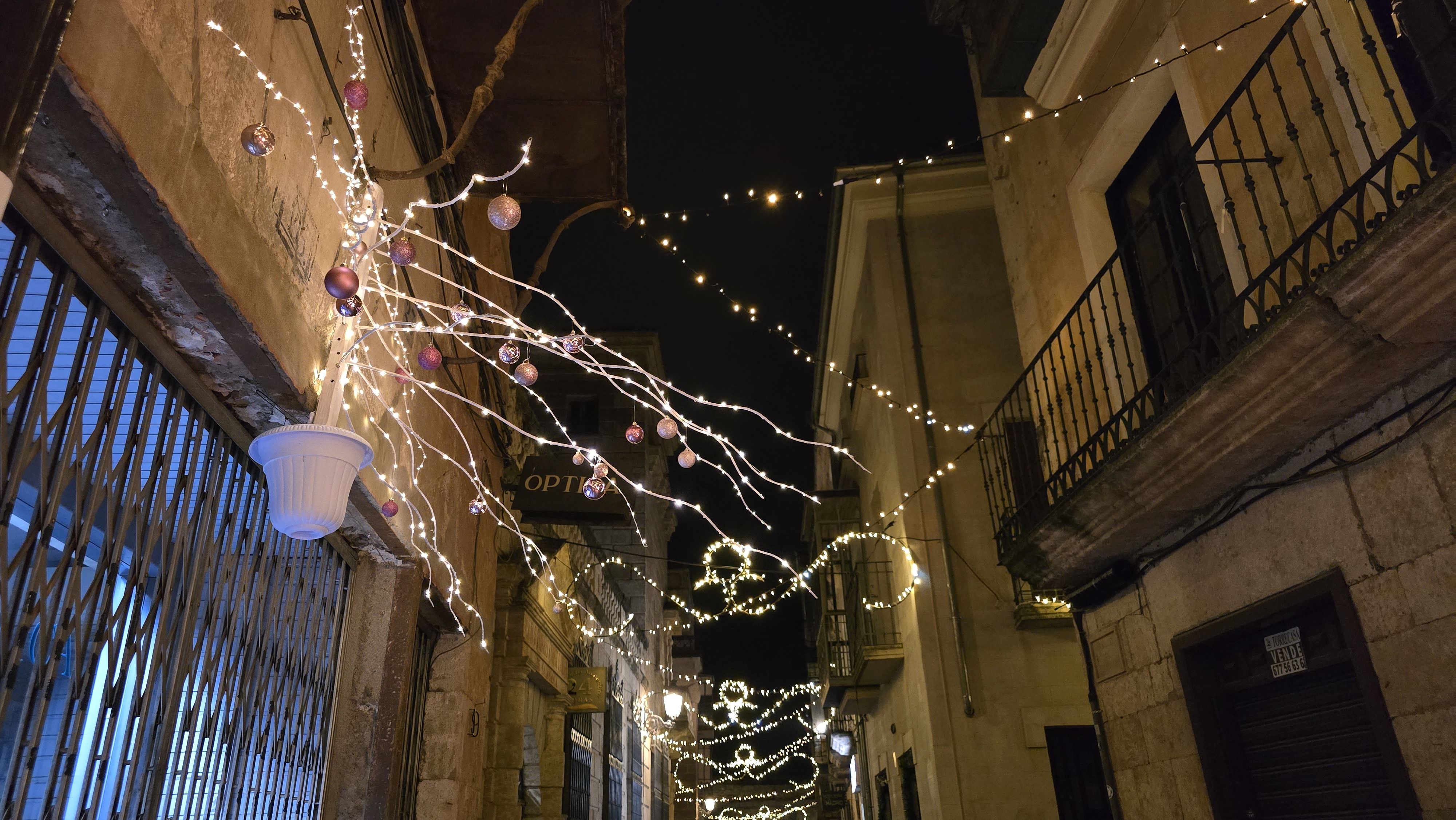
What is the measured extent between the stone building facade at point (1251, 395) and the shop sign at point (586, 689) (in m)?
5.08

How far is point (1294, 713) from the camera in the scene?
3949mm

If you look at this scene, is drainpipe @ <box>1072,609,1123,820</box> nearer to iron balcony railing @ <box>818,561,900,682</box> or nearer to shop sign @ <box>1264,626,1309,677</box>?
shop sign @ <box>1264,626,1309,677</box>

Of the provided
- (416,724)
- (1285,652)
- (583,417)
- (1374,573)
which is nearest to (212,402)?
(416,724)

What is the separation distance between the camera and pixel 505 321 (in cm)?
341

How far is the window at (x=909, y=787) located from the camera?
9.94 meters

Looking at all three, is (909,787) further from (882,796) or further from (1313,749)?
(1313,749)

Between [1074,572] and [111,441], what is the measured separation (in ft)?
16.6

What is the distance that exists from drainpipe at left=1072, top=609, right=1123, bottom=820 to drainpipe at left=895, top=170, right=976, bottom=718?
2.95 meters

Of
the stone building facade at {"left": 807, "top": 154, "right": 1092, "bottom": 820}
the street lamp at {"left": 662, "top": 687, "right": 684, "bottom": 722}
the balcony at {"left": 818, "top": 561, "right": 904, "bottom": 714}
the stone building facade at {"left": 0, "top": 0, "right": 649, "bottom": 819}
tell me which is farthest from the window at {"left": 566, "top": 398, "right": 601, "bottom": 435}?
the stone building facade at {"left": 0, "top": 0, "right": 649, "bottom": 819}

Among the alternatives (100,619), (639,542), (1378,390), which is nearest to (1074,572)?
(1378,390)

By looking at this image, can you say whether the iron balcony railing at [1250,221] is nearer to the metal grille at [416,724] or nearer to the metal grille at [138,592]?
the metal grille at [138,592]

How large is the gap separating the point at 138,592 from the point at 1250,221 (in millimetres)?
4649

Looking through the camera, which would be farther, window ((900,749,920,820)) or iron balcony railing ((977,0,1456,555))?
window ((900,749,920,820))

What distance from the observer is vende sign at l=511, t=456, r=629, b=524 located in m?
5.98
